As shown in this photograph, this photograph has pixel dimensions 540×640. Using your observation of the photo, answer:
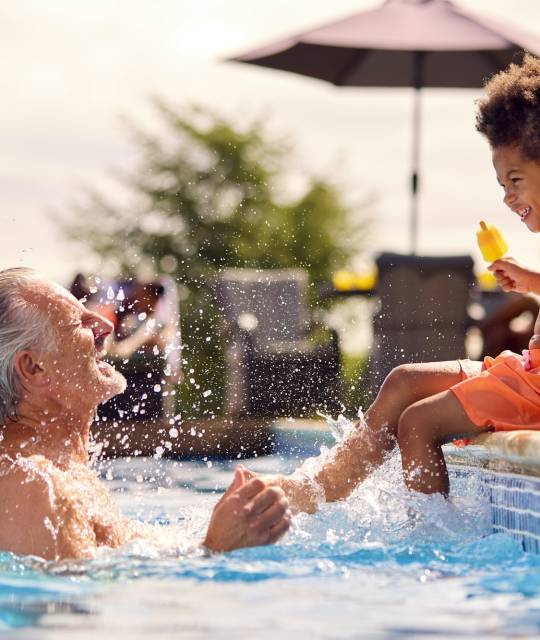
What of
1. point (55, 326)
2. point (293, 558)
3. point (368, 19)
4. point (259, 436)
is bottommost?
point (259, 436)

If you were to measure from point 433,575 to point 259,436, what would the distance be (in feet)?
17.1

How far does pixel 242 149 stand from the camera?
33344mm

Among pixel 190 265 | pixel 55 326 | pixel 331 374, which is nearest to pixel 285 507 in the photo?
pixel 55 326

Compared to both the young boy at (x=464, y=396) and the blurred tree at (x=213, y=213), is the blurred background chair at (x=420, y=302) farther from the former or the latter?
the blurred tree at (x=213, y=213)

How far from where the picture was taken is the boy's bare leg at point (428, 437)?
3.86 meters

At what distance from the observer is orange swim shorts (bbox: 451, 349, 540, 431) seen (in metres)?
3.92

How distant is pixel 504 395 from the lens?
156 inches

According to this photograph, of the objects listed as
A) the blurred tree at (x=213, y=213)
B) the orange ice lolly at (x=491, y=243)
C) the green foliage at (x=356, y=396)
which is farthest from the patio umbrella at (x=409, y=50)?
the blurred tree at (x=213, y=213)

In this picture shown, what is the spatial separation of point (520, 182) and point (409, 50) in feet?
22.6

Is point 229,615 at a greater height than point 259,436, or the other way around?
point 229,615

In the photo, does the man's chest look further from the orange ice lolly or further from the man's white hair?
the orange ice lolly

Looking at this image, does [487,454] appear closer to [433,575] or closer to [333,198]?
[433,575]

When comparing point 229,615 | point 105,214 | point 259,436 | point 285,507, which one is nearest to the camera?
point 229,615

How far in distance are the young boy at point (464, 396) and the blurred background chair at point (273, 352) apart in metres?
5.02
